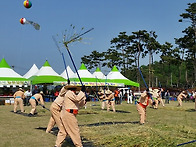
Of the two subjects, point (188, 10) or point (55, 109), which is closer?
point (55, 109)

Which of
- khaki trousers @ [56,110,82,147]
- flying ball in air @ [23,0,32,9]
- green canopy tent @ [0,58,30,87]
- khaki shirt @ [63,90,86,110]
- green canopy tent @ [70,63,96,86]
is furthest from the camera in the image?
green canopy tent @ [70,63,96,86]

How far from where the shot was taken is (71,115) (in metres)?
6.54

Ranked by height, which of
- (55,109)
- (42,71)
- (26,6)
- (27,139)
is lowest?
(27,139)

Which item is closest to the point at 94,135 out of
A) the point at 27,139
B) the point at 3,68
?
the point at 27,139

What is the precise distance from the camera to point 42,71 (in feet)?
92.2

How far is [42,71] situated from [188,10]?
20.5 m

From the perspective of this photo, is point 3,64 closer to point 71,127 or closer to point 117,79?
point 117,79

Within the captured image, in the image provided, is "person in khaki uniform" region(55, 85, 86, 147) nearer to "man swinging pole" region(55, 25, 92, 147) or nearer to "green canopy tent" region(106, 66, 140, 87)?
"man swinging pole" region(55, 25, 92, 147)

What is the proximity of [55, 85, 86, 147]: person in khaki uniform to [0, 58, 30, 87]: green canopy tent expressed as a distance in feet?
60.6

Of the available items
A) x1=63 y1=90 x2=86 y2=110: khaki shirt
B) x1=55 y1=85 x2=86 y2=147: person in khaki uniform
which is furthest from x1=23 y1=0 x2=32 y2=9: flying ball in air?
x1=63 y1=90 x2=86 y2=110: khaki shirt

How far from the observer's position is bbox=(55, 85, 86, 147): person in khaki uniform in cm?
647

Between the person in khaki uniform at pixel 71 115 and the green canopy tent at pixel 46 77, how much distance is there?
2016 centimetres

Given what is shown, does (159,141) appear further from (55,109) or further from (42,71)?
(42,71)

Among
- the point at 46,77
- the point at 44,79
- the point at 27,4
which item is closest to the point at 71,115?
the point at 27,4
